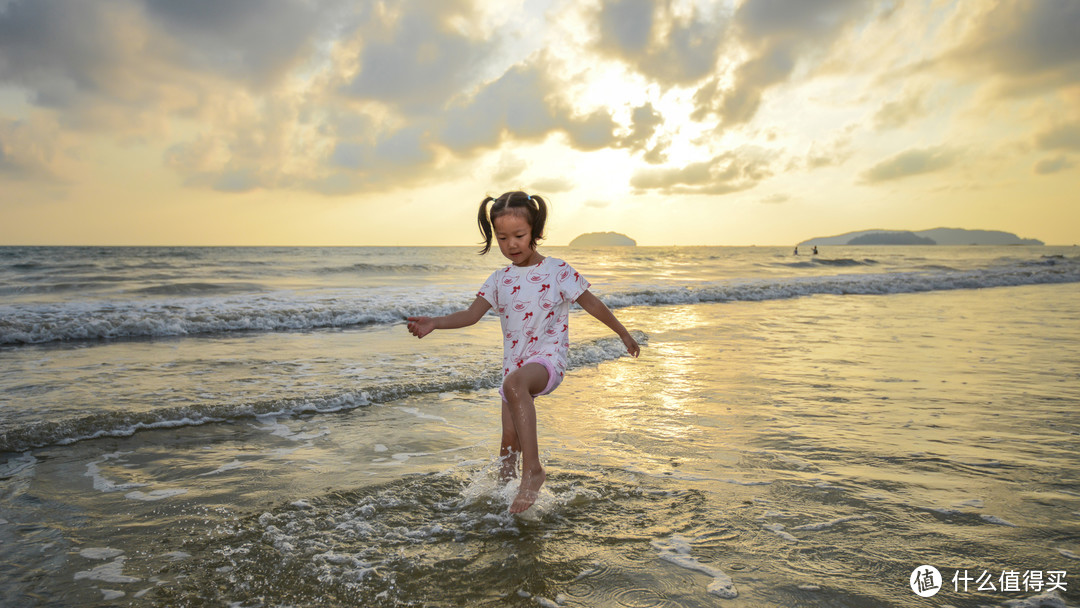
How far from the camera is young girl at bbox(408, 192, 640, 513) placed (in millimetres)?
3266

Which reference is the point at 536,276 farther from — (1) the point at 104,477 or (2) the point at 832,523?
(1) the point at 104,477

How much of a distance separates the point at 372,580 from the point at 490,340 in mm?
7071

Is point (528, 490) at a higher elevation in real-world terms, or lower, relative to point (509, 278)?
lower

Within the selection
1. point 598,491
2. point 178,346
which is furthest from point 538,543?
point 178,346

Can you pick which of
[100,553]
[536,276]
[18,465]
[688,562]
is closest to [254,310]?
[18,465]

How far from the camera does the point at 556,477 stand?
3.75 metres

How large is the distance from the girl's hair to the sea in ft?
5.17

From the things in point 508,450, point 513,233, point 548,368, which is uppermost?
point 513,233

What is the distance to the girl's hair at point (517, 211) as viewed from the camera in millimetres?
3311

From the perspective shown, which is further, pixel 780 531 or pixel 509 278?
pixel 509 278

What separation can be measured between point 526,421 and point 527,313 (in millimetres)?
646

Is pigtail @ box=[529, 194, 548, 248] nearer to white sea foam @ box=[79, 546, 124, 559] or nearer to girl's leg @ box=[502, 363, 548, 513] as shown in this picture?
girl's leg @ box=[502, 363, 548, 513]

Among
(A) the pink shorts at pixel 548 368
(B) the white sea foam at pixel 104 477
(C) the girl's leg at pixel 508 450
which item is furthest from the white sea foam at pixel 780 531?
(B) the white sea foam at pixel 104 477

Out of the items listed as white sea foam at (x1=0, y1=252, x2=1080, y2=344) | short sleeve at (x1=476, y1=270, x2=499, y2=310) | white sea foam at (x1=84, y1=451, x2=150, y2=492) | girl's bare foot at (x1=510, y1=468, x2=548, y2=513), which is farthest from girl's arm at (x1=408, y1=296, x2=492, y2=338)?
white sea foam at (x1=0, y1=252, x2=1080, y2=344)
